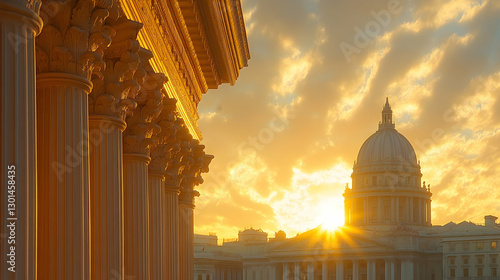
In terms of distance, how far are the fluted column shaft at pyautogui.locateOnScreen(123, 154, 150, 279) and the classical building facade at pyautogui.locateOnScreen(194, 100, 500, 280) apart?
348 feet

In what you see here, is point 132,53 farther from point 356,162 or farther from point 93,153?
point 356,162

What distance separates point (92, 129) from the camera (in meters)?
9.88

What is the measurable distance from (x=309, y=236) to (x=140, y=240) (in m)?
120

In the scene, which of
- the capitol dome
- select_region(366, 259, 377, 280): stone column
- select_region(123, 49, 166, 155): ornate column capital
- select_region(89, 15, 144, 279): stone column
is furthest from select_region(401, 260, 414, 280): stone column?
select_region(89, 15, 144, 279): stone column

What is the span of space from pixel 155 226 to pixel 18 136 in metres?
7.62

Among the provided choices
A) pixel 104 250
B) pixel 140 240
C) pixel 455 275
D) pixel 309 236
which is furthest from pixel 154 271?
pixel 309 236

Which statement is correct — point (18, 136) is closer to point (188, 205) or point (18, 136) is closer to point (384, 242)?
point (188, 205)

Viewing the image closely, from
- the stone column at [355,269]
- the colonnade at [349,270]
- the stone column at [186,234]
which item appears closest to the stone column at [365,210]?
the colonnade at [349,270]

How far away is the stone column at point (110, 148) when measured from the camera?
9492 millimetres

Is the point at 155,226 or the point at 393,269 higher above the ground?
the point at 155,226

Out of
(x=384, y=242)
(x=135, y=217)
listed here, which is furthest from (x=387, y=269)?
(x=135, y=217)

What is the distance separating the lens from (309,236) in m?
130

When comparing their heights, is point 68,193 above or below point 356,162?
below

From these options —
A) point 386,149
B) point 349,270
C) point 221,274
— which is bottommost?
point 221,274
